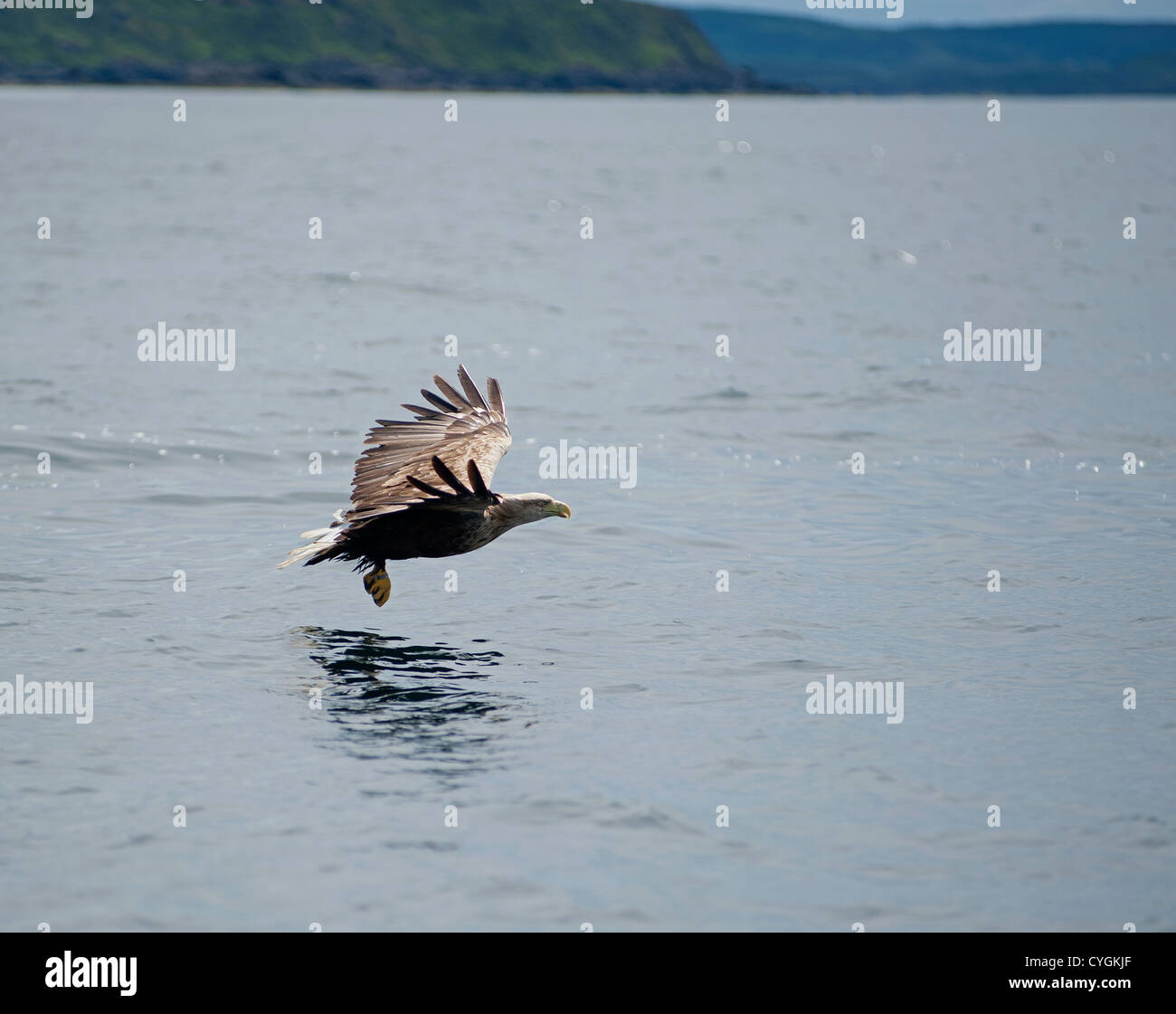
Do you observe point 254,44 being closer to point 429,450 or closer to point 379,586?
point 429,450

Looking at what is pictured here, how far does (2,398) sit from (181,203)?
32.8 m

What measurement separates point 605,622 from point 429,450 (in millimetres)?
1855

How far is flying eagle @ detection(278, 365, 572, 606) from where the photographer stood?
1079 cm

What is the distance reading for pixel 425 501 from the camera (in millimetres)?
10680

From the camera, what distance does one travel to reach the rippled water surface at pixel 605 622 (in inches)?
300

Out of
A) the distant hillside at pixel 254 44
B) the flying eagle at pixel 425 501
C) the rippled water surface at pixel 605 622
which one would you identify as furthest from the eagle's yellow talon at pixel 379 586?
the distant hillside at pixel 254 44

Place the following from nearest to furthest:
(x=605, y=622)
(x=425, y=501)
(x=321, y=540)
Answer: (x=425, y=501) < (x=321, y=540) < (x=605, y=622)

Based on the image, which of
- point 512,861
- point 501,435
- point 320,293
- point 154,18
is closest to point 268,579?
point 501,435

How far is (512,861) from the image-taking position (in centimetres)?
770

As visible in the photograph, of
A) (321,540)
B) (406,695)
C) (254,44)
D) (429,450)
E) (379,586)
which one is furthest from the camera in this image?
(254,44)

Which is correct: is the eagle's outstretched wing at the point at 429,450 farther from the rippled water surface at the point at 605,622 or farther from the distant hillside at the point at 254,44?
the distant hillside at the point at 254,44

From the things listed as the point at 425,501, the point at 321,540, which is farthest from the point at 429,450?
the point at 425,501
